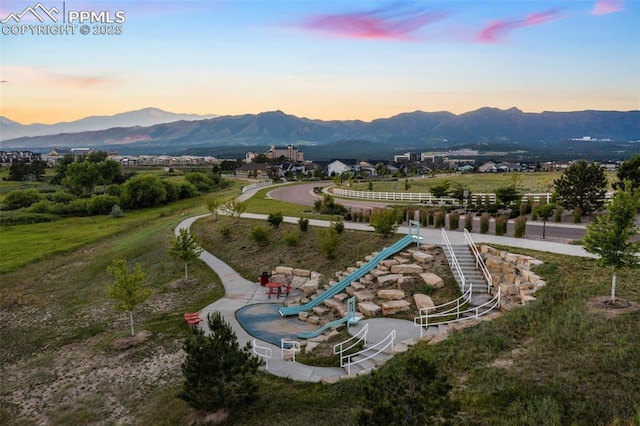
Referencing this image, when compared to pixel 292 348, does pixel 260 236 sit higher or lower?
higher

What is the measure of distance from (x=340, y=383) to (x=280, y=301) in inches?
344

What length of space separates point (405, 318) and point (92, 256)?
25620 mm

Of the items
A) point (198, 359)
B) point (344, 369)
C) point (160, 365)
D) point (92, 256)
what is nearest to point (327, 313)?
point (344, 369)

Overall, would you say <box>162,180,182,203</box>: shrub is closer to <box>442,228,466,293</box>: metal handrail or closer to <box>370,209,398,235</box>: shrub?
<box>370,209,398,235</box>: shrub

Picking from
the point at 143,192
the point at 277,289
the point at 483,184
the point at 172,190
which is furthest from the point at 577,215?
the point at 172,190

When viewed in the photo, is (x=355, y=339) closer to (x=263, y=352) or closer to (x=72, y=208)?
(x=263, y=352)

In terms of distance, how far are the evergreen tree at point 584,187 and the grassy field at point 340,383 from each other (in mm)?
11600

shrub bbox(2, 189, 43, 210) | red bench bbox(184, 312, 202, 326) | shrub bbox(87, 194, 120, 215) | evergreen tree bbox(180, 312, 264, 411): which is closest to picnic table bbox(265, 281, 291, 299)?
red bench bbox(184, 312, 202, 326)

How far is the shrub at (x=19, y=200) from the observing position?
205ft

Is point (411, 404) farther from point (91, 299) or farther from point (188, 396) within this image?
point (91, 299)

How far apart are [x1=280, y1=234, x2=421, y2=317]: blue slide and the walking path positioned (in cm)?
63

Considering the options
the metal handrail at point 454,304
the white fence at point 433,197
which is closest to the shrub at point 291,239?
the metal handrail at point 454,304

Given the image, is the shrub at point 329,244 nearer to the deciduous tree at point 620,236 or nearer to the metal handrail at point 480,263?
the metal handrail at point 480,263

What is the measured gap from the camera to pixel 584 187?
2584 cm
